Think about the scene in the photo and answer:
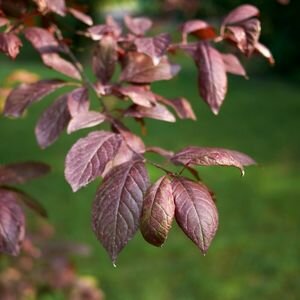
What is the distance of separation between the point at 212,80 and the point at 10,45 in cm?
36

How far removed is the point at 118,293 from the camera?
165 inches

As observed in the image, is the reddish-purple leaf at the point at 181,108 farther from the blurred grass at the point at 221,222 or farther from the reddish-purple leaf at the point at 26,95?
the blurred grass at the point at 221,222

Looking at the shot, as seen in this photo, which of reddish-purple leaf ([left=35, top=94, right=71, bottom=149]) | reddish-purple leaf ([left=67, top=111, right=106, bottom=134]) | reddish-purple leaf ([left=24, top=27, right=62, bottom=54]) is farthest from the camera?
reddish-purple leaf ([left=24, top=27, right=62, bottom=54])

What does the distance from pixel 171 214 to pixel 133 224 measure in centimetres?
5

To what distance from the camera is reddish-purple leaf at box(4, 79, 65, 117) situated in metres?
1.28

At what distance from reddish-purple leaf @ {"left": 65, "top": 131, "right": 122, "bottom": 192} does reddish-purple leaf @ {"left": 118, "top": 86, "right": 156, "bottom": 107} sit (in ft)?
0.47

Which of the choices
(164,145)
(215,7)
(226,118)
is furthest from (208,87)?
(215,7)

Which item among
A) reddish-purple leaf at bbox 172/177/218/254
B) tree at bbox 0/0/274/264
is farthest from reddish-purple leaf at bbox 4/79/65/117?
reddish-purple leaf at bbox 172/177/218/254

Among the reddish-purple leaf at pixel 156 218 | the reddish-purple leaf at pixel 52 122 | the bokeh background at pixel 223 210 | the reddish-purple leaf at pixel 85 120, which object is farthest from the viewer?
the bokeh background at pixel 223 210

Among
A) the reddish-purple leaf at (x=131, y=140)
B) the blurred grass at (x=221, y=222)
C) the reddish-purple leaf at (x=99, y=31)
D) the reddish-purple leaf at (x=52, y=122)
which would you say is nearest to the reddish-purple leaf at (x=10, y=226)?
the reddish-purple leaf at (x=52, y=122)

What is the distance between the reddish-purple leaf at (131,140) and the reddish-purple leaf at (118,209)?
16cm

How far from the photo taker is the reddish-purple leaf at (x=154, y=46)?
1.20 meters

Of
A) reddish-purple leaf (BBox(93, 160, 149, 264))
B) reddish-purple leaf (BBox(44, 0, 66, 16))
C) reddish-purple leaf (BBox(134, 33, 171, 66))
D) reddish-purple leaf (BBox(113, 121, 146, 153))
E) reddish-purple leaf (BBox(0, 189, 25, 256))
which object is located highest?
reddish-purple leaf (BBox(44, 0, 66, 16))

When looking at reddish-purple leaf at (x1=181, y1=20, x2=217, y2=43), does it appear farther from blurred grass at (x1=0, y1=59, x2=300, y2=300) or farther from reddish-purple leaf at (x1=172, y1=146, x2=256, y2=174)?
blurred grass at (x1=0, y1=59, x2=300, y2=300)
